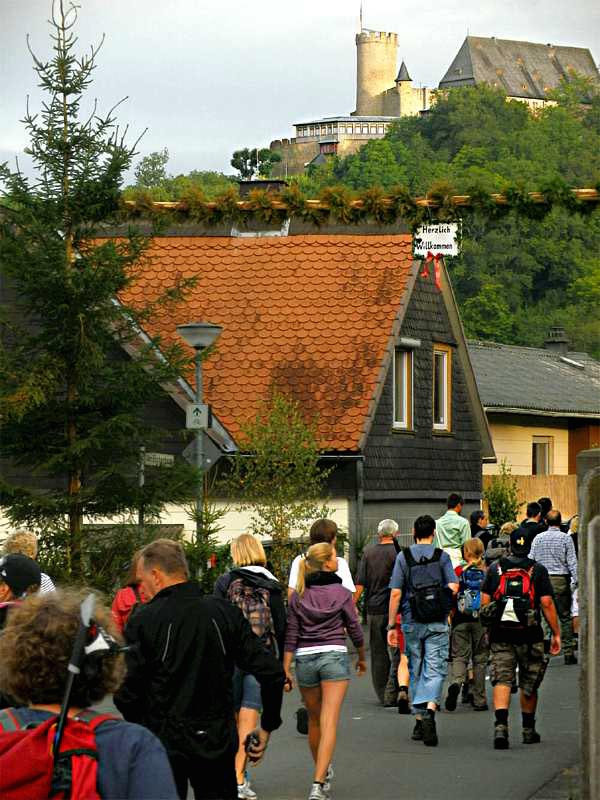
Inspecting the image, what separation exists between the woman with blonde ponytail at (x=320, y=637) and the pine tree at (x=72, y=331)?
5511mm

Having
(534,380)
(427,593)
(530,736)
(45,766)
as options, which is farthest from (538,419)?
(45,766)

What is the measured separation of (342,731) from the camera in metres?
13.1

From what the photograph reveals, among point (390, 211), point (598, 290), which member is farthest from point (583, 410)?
point (598, 290)

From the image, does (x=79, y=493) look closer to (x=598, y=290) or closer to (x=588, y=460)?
(x=588, y=460)

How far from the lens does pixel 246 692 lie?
993 centimetres

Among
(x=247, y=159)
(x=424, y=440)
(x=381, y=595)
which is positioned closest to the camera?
A: (x=381, y=595)

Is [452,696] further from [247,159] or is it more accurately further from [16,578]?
[247,159]

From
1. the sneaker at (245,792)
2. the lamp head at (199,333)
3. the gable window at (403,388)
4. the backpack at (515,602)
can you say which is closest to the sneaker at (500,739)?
the backpack at (515,602)

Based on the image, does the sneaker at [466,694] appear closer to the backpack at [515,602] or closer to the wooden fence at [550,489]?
the backpack at [515,602]

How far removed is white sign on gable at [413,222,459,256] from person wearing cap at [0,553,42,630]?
851 centimetres

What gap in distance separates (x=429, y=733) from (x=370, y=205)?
5430 millimetres

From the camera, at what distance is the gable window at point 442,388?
31328 mm

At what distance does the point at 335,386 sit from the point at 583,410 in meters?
18.3

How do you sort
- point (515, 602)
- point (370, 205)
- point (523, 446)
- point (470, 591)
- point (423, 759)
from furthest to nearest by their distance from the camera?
point (523, 446), point (370, 205), point (470, 591), point (515, 602), point (423, 759)
